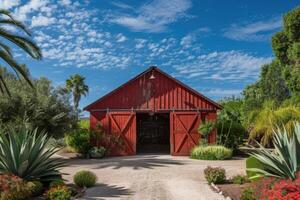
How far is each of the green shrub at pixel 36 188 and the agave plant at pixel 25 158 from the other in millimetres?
461

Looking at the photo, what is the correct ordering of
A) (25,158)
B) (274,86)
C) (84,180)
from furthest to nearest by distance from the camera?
1. (274,86)
2. (84,180)
3. (25,158)

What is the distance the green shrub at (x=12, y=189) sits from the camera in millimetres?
7977

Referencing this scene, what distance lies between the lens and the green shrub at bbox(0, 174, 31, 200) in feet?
26.2

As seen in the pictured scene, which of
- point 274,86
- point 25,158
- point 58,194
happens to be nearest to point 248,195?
point 58,194

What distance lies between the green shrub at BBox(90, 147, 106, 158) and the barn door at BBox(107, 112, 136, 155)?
1123 mm

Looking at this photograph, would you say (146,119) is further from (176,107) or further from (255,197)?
(255,197)

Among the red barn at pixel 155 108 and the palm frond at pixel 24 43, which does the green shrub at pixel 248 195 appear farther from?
the red barn at pixel 155 108

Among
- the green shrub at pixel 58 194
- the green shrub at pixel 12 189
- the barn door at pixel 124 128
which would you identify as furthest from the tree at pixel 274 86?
the green shrub at pixel 12 189

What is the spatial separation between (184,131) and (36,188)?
13.5m

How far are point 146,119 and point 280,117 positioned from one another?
13.2 metres

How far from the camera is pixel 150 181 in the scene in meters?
12.0

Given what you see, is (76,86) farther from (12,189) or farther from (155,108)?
(12,189)

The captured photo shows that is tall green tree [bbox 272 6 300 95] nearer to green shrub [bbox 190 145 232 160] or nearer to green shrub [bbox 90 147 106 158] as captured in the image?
green shrub [bbox 190 145 232 160]

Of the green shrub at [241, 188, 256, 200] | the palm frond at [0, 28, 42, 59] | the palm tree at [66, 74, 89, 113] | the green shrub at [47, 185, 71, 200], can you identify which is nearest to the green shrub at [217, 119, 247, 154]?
the palm frond at [0, 28, 42, 59]
